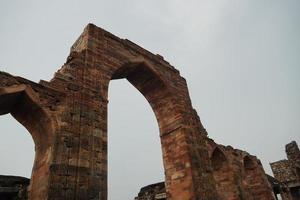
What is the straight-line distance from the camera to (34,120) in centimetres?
502

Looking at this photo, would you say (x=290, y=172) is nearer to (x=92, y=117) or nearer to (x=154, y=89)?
(x=154, y=89)

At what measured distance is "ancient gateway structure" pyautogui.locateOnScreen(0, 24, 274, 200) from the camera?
4.55 meters

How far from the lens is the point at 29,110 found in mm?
4926

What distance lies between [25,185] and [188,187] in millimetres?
4374

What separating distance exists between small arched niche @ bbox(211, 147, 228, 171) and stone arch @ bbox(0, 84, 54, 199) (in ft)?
26.6

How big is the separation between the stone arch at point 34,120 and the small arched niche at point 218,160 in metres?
8.10

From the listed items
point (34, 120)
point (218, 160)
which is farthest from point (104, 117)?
point (218, 160)

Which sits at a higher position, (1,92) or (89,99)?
(89,99)

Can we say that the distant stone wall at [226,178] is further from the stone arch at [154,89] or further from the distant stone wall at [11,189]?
the distant stone wall at [11,189]

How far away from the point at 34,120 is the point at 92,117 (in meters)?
1.16

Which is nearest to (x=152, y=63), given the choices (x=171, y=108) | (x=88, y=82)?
(x=171, y=108)

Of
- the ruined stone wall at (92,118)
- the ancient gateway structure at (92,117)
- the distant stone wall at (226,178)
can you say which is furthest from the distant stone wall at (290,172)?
the ruined stone wall at (92,118)

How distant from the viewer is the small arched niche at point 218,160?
11281mm

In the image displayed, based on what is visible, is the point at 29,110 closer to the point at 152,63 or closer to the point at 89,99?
the point at 89,99
